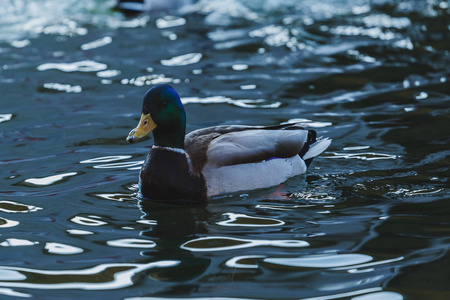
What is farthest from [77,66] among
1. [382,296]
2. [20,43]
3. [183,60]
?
[382,296]

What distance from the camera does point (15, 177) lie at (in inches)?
258

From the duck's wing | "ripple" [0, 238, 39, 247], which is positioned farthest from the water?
the duck's wing

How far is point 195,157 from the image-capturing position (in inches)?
229

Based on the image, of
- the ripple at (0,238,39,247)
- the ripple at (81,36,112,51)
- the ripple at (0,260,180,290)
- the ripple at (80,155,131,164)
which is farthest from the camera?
the ripple at (81,36,112,51)

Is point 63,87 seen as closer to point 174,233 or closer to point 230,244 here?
point 174,233

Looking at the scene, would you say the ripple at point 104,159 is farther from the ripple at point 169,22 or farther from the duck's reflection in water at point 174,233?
the ripple at point 169,22

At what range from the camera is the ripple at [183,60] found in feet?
36.0

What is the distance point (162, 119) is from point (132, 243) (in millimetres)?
1074

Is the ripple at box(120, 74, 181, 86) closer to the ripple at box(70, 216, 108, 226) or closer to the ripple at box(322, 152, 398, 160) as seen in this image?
the ripple at box(322, 152, 398, 160)

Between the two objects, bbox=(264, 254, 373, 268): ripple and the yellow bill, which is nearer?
bbox=(264, 254, 373, 268): ripple

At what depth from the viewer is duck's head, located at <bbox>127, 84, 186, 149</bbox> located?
5676 mm

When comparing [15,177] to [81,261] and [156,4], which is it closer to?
[81,261]

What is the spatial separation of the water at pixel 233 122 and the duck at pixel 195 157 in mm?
115

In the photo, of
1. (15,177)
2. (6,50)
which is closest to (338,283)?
(15,177)
